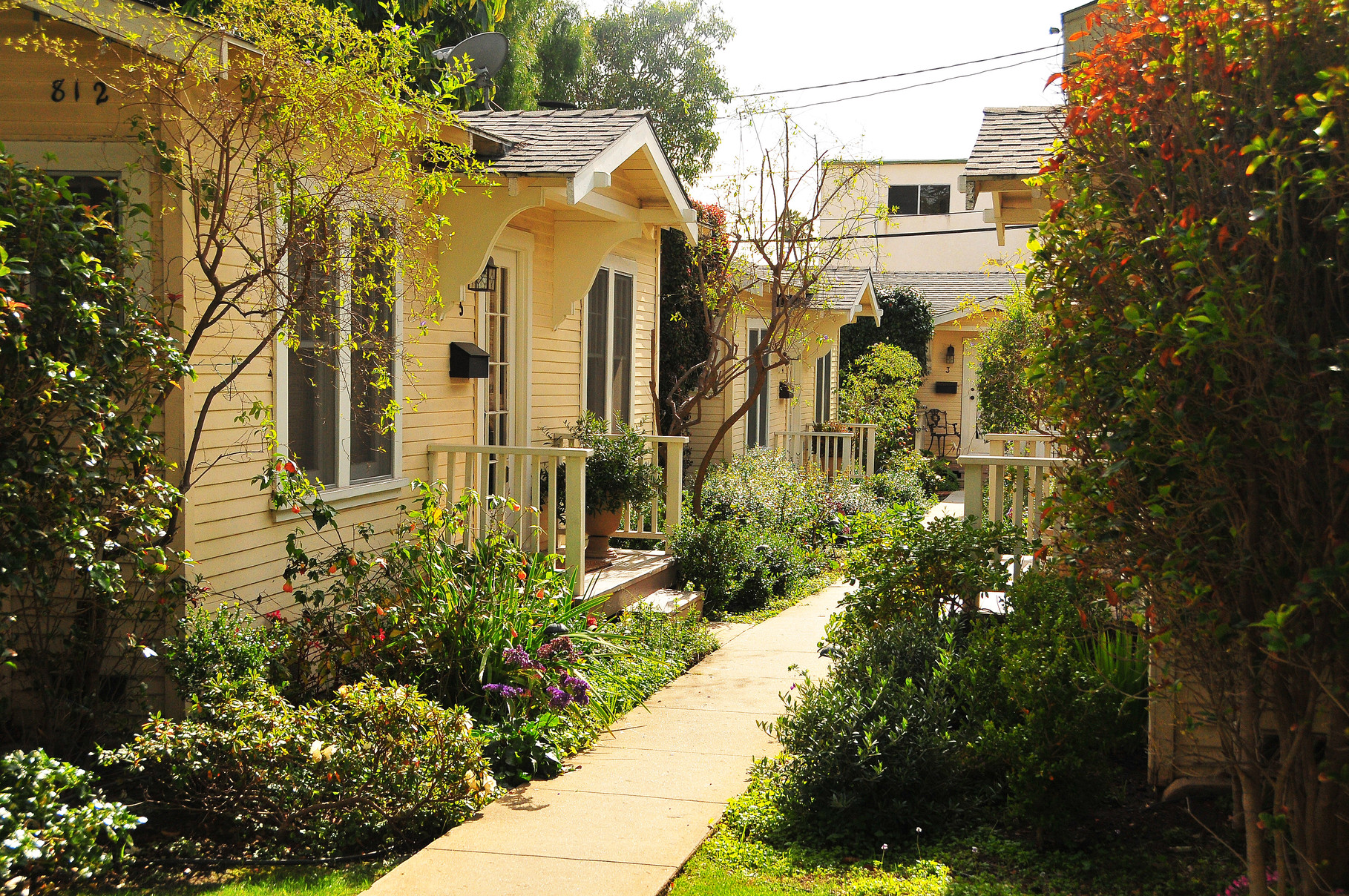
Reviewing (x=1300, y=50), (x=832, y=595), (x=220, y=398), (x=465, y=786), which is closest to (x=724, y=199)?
(x=832, y=595)

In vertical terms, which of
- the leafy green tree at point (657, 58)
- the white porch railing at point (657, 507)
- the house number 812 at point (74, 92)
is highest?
the leafy green tree at point (657, 58)

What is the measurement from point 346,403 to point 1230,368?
5.20 metres

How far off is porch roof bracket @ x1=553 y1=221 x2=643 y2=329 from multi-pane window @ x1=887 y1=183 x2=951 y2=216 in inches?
995

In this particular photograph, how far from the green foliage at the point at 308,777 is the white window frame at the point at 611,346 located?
5481mm

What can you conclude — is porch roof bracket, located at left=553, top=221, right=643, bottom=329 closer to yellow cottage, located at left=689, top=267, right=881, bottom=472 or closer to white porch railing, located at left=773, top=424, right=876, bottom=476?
yellow cottage, located at left=689, top=267, right=881, bottom=472

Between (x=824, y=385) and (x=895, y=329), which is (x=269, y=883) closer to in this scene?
(x=824, y=385)

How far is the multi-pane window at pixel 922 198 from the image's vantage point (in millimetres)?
33281

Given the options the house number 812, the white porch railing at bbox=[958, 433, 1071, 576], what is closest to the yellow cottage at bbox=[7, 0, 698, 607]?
the house number 812

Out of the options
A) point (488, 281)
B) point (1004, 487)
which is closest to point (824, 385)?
point (488, 281)

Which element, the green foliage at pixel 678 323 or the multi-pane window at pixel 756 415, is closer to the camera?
the green foliage at pixel 678 323

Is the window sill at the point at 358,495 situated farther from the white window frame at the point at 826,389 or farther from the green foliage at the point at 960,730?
the white window frame at the point at 826,389

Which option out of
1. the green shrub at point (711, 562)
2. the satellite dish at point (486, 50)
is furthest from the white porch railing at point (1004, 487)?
the satellite dish at point (486, 50)

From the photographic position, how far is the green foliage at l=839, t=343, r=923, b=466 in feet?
59.2

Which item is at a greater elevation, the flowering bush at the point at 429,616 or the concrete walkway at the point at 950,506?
the flowering bush at the point at 429,616
